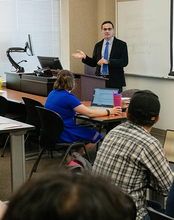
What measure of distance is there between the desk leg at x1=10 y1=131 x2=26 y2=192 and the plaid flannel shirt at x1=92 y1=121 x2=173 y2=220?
98cm

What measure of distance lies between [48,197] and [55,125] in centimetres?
251

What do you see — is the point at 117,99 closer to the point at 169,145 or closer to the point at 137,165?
the point at 169,145

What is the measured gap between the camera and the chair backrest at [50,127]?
2.84 metres

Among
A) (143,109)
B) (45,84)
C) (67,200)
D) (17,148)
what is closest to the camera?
(67,200)

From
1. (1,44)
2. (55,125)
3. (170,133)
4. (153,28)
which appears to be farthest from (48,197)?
(1,44)

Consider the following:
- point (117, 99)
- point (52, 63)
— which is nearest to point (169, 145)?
point (117, 99)

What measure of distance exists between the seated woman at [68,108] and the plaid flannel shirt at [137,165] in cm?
147

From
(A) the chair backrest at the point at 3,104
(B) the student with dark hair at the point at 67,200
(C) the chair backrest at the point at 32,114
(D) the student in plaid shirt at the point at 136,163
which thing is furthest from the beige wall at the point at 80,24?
(B) the student with dark hair at the point at 67,200

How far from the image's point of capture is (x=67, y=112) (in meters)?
3.06

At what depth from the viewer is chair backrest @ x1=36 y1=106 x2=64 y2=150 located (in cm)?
284

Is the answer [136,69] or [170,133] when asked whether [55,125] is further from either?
[136,69]

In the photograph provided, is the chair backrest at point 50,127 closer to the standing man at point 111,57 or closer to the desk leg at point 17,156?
the desk leg at point 17,156

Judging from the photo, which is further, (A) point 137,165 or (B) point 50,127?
(B) point 50,127

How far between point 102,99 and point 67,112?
52 cm
